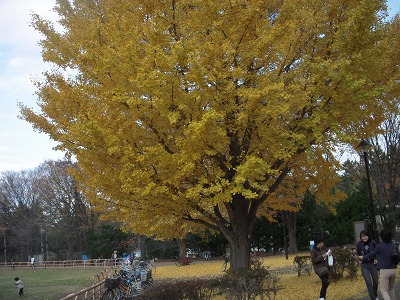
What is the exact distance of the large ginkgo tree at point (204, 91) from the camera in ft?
28.2

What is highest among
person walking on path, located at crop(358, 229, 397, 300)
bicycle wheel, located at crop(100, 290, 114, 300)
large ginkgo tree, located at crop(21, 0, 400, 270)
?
large ginkgo tree, located at crop(21, 0, 400, 270)

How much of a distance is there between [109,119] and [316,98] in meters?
4.61

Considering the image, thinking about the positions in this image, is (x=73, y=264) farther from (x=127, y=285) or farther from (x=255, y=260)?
(x=127, y=285)

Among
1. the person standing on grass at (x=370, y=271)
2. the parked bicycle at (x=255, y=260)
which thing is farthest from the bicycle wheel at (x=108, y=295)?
the person standing on grass at (x=370, y=271)

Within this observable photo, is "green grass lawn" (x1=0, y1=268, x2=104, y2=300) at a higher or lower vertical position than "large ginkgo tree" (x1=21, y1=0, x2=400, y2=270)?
lower

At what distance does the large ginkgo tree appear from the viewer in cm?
859

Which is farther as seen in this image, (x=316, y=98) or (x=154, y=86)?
(x=316, y=98)

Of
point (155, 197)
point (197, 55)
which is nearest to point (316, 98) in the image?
point (197, 55)

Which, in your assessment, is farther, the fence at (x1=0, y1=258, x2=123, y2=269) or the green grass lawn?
the fence at (x1=0, y1=258, x2=123, y2=269)

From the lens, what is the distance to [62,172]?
49.9m

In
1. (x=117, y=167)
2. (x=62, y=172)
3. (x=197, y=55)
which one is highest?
(x=62, y=172)

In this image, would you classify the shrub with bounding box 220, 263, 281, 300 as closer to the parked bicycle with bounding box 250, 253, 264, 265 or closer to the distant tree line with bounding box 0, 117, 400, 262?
the parked bicycle with bounding box 250, 253, 264, 265

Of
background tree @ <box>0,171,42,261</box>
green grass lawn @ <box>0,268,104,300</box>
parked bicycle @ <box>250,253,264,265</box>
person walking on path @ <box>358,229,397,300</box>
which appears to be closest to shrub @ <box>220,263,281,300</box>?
person walking on path @ <box>358,229,397,300</box>

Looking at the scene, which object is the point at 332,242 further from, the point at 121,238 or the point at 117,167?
the point at 117,167
